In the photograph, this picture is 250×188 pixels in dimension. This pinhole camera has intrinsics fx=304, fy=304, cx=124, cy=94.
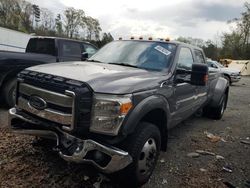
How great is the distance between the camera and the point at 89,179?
3.80 m

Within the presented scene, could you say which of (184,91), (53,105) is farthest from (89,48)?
(53,105)

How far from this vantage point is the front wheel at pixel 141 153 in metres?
3.44

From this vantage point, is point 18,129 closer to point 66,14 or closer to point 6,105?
point 6,105

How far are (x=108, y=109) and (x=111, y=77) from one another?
0.53 metres

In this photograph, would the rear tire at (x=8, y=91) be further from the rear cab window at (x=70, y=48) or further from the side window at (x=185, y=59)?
the side window at (x=185, y=59)

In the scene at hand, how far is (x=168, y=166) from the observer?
4.49m

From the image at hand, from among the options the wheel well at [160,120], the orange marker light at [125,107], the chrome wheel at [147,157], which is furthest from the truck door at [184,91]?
the orange marker light at [125,107]

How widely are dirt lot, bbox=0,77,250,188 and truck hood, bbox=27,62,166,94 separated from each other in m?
1.23

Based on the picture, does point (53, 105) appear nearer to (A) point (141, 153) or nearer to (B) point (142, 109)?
(B) point (142, 109)

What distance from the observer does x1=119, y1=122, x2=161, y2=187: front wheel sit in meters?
3.44

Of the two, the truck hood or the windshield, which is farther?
the windshield

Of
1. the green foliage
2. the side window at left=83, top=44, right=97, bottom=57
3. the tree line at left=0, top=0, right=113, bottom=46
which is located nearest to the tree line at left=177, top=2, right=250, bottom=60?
the green foliage

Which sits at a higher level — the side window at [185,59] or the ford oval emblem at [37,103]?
the side window at [185,59]

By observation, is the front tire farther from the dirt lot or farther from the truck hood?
the truck hood
